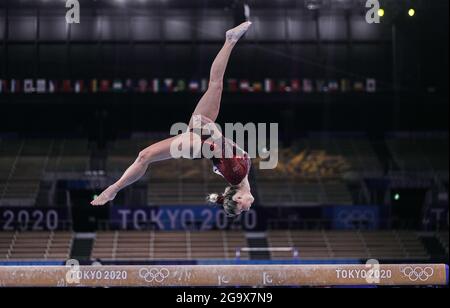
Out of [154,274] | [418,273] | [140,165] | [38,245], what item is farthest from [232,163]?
[38,245]

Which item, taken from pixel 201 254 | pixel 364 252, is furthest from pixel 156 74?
pixel 364 252

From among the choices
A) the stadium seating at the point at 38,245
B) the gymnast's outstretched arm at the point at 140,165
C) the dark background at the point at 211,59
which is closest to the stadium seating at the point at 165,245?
the stadium seating at the point at 38,245

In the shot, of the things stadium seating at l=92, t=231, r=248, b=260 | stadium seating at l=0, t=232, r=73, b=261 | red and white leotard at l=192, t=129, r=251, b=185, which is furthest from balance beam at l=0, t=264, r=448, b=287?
stadium seating at l=92, t=231, r=248, b=260

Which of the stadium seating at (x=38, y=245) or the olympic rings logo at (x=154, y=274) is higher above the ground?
the olympic rings logo at (x=154, y=274)

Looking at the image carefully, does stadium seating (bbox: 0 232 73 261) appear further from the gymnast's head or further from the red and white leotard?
the gymnast's head

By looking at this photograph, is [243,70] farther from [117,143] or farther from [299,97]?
[117,143]

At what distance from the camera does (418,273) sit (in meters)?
13.3

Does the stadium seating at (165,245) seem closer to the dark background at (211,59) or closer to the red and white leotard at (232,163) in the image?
the dark background at (211,59)

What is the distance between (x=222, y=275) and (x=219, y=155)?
108 inches

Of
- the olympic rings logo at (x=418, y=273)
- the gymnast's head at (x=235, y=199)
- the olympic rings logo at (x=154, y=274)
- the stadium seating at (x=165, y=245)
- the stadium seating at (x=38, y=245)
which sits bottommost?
the stadium seating at (x=165, y=245)

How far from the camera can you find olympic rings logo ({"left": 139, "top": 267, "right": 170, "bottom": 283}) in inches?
519

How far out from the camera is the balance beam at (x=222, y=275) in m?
13.0

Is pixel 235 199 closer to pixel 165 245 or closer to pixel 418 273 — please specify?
pixel 418 273
